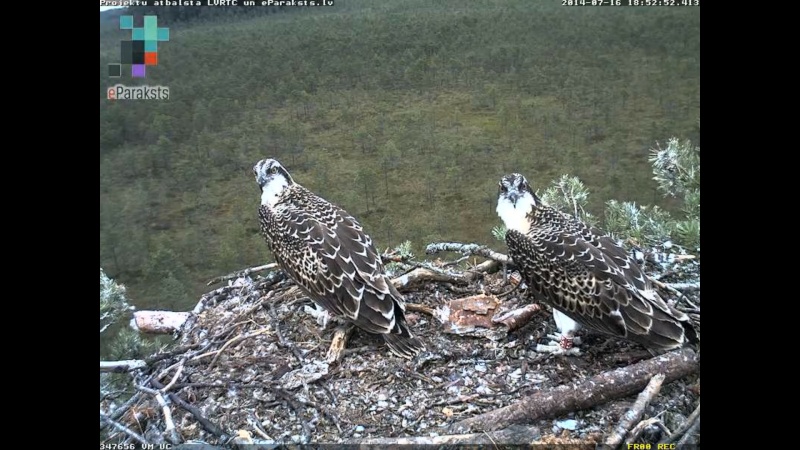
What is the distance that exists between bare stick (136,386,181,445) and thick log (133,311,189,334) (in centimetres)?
43

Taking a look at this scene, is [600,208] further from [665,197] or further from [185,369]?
[185,369]

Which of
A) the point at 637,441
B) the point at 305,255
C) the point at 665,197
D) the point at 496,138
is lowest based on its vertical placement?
the point at 637,441

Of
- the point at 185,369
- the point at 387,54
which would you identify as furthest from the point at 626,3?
the point at 185,369

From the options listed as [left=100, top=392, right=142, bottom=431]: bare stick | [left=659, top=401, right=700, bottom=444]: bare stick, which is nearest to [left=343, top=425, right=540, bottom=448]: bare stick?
[left=659, top=401, right=700, bottom=444]: bare stick

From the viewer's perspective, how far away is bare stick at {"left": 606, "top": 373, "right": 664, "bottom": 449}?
3738 mm

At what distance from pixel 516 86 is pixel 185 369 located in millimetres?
3022

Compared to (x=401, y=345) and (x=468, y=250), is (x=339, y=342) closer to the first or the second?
(x=401, y=345)

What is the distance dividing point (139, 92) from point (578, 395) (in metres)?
3.60

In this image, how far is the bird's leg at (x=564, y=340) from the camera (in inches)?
160

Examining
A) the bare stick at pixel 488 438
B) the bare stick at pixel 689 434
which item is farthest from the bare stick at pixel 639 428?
the bare stick at pixel 488 438

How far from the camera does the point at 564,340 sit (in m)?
4.08

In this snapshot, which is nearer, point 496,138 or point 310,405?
point 310,405

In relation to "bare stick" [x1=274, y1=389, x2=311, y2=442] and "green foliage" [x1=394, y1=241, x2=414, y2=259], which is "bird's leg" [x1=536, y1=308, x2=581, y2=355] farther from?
"bare stick" [x1=274, y1=389, x2=311, y2=442]

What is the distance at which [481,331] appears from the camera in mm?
4203
